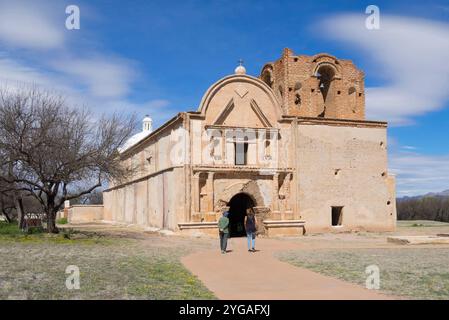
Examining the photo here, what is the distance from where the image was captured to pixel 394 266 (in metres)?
13.2

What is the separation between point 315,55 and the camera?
3141cm

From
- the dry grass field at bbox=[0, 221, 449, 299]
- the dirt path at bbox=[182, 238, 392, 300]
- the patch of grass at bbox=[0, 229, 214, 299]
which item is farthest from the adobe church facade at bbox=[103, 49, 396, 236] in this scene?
the dirt path at bbox=[182, 238, 392, 300]

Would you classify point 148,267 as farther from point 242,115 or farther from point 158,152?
point 158,152

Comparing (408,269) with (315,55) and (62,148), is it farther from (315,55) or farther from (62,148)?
(315,55)

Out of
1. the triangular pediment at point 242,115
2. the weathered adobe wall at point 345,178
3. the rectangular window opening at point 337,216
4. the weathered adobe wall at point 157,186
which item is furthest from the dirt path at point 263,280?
the rectangular window opening at point 337,216

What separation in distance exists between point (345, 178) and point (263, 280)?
19465 millimetres

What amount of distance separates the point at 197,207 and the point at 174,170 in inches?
89.7

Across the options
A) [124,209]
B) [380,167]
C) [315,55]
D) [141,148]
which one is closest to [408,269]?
[380,167]

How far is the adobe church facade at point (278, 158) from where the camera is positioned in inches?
1024

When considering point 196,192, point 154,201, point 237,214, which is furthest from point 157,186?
point 237,214

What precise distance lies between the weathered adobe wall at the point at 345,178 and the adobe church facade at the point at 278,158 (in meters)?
0.06

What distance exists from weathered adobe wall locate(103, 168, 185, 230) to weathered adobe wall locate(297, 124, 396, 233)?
23.4ft

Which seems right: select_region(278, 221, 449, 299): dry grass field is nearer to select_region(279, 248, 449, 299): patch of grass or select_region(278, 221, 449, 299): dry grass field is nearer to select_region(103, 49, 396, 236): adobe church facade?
select_region(279, 248, 449, 299): patch of grass
